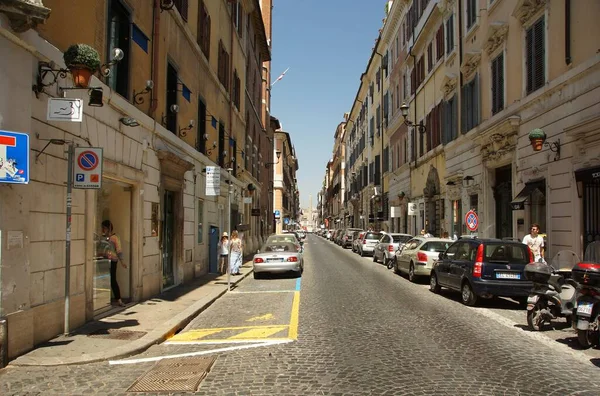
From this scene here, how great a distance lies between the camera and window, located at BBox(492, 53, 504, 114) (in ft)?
62.8

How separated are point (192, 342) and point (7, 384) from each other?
9.62 ft

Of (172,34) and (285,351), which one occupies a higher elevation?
(172,34)

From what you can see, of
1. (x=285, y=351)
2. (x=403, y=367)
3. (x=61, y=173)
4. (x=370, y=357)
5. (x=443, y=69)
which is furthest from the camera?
(x=443, y=69)

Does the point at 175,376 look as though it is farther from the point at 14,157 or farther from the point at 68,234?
the point at 14,157

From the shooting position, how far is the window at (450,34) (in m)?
24.9

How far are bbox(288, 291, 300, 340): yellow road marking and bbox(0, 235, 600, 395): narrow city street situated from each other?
20 mm

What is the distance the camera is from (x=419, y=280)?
17.4 metres

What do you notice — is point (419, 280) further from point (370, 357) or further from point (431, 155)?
point (431, 155)

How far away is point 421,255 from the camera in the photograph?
1666 centimetres

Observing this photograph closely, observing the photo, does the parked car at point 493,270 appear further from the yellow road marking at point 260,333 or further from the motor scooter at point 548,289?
the yellow road marking at point 260,333

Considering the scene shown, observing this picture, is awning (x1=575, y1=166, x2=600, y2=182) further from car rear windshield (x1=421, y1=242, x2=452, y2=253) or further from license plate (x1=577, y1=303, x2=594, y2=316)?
license plate (x1=577, y1=303, x2=594, y2=316)

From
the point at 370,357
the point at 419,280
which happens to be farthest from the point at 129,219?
the point at 419,280

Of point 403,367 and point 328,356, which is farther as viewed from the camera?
point 328,356

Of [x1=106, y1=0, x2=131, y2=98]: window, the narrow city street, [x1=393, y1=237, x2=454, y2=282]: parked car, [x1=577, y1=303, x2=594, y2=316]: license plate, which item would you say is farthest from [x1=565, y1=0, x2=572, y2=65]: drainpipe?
[x1=106, y1=0, x2=131, y2=98]: window
